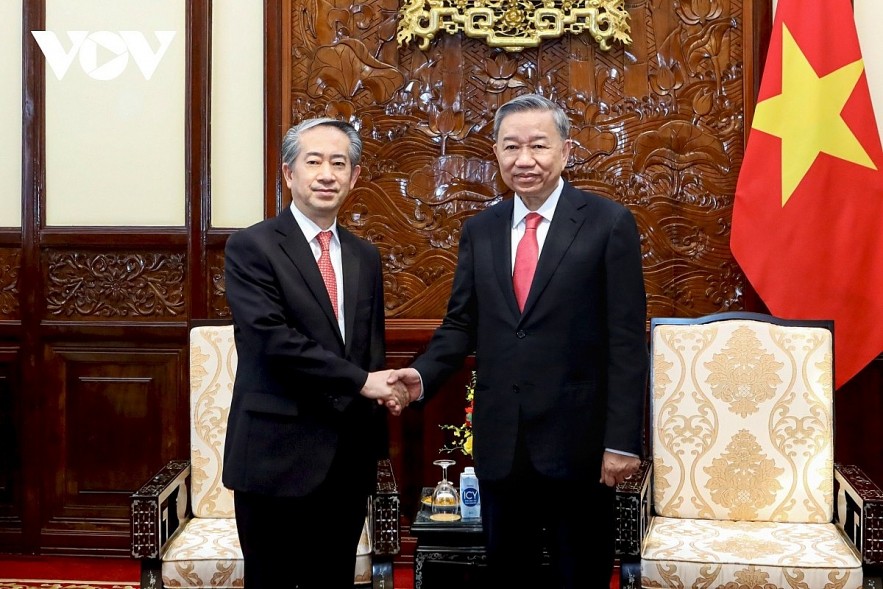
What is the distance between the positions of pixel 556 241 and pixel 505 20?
1.59m

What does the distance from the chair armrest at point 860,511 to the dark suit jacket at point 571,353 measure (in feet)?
2.68

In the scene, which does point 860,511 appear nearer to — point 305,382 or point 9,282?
point 305,382

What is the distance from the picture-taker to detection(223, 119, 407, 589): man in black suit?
198 cm

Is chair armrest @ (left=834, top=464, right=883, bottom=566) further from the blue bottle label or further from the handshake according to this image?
the handshake

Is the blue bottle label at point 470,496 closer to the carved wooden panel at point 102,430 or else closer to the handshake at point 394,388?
the handshake at point 394,388

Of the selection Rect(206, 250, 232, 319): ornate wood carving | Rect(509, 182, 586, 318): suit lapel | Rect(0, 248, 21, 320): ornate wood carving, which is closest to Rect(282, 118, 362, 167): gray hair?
Rect(509, 182, 586, 318): suit lapel

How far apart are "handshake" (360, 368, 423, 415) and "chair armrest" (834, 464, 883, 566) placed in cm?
119

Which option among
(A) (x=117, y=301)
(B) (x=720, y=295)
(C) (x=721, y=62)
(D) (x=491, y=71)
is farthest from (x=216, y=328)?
(C) (x=721, y=62)

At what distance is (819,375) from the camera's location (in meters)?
2.72

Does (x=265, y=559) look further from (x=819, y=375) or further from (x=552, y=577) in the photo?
(x=819, y=375)

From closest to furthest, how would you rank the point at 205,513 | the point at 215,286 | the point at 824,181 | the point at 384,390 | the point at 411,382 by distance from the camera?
the point at 384,390 → the point at 411,382 → the point at 205,513 → the point at 824,181 → the point at 215,286

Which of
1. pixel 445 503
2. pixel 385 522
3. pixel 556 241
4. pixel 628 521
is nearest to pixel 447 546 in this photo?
pixel 445 503

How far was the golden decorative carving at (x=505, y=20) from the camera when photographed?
131 inches

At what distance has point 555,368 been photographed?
78.1 inches
